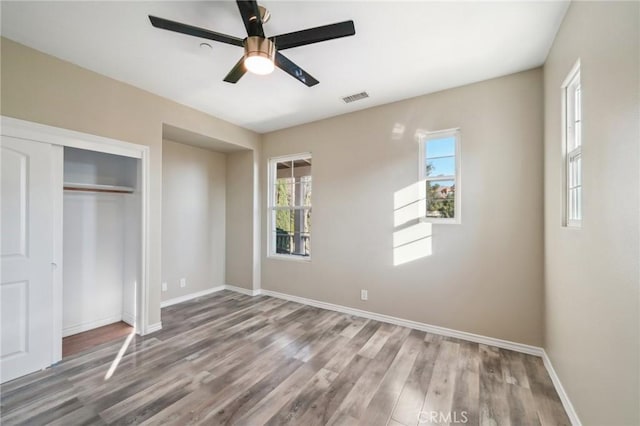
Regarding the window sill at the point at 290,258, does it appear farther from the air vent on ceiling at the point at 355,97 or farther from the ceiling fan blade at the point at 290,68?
the ceiling fan blade at the point at 290,68

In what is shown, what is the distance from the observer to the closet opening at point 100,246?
10.1 feet

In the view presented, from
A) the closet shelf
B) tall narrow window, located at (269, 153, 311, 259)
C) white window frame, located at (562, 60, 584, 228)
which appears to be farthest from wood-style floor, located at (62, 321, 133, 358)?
white window frame, located at (562, 60, 584, 228)

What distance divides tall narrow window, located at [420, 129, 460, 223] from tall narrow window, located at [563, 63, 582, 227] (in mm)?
1012

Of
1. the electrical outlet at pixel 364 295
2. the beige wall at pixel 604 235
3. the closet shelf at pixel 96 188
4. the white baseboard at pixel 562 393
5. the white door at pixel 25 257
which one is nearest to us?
the beige wall at pixel 604 235

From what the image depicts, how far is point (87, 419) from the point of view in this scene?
1.78 m

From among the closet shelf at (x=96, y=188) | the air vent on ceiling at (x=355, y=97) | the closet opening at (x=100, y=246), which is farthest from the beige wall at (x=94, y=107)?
the air vent on ceiling at (x=355, y=97)

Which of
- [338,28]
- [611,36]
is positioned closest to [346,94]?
[338,28]

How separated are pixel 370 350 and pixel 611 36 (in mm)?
2941

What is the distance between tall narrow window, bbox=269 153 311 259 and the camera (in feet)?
14.3

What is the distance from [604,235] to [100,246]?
483 cm

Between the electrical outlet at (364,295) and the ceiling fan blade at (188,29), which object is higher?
the ceiling fan blade at (188,29)

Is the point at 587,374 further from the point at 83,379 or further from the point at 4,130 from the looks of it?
the point at 4,130

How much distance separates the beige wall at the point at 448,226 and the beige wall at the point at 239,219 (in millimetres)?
1281

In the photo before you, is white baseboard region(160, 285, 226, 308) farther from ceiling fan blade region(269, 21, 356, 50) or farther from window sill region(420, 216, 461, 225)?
ceiling fan blade region(269, 21, 356, 50)
